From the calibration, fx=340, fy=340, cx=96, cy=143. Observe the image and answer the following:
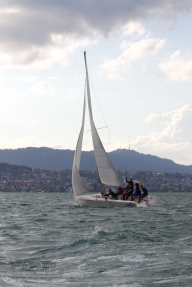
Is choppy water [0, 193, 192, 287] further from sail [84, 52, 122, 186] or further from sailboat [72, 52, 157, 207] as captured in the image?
sail [84, 52, 122, 186]

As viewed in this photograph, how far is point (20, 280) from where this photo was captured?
6.77 metres

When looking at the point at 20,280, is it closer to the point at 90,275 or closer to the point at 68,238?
the point at 90,275

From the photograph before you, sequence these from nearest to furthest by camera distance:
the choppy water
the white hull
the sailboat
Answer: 1. the choppy water
2. the white hull
3. the sailboat

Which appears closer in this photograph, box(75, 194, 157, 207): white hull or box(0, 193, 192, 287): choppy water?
box(0, 193, 192, 287): choppy water

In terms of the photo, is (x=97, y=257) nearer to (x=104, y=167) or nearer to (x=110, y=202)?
(x=110, y=202)

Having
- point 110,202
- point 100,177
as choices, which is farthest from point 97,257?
point 100,177

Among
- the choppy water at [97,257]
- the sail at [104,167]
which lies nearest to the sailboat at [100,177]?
the sail at [104,167]

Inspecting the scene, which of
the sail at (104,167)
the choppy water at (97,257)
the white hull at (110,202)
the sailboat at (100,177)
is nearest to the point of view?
the choppy water at (97,257)

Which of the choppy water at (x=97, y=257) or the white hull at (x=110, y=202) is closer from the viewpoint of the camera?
the choppy water at (x=97, y=257)

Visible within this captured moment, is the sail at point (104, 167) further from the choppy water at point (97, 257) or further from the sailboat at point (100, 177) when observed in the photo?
the choppy water at point (97, 257)

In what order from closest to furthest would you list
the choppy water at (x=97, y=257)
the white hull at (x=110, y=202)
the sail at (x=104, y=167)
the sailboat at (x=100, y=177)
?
1. the choppy water at (x=97, y=257)
2. the white hull at (x=110, y=202)
3. the sailboat at (x=100, y=177)
4. the sail at (x=104, y=167)

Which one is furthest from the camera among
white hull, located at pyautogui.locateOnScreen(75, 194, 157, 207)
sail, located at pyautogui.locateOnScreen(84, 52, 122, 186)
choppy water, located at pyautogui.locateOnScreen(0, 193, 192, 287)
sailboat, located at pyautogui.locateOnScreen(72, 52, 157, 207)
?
sail, located at pyautogui.locateOnScreen(84, 52, 122, 186)

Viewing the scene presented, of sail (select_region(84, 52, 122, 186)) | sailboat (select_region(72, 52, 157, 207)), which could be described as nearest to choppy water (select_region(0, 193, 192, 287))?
sailboat (select_region(72, 52, 157, 207))

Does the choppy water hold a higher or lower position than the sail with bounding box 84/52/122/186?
lower
